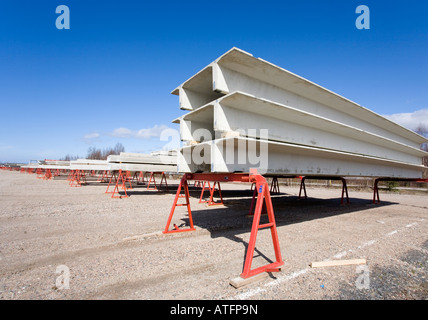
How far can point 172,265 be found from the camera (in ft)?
11.9

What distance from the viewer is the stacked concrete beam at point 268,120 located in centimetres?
384

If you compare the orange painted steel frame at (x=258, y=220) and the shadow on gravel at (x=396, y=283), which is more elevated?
the orange painted steel frame at (x=258, y=220)

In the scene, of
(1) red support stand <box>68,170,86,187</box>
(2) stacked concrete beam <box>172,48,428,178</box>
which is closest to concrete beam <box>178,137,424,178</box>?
(2) stacked concrete beam <box>172,48,428,178</box>

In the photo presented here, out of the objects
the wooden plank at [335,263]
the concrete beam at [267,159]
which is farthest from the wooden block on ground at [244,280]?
the concrete beam at [267,159]

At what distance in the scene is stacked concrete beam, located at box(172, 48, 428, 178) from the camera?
384 cm

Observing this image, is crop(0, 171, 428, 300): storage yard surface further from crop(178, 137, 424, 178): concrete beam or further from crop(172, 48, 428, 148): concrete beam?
crop(172, 48, 428, 148): concrete beam

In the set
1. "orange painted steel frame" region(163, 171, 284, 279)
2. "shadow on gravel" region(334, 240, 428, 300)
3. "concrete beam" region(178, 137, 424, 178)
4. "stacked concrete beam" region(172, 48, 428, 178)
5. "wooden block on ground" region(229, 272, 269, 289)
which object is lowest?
"shadow on gravel" region(334, 240, 428, 300)

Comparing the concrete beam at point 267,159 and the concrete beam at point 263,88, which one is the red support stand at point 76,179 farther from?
the concrete beam at point 263,88

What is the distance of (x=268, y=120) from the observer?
14.7ft

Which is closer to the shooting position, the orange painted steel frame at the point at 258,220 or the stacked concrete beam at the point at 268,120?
the orange painted steel frame at the point at 258,220

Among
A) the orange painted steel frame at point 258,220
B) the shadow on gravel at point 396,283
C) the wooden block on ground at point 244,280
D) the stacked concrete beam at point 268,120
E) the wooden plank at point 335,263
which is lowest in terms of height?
the shadow on gravel at point 396,283

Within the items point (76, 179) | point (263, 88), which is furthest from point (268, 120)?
point (76, 179)

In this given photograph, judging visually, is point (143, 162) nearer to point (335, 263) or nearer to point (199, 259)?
point (199, 259)
